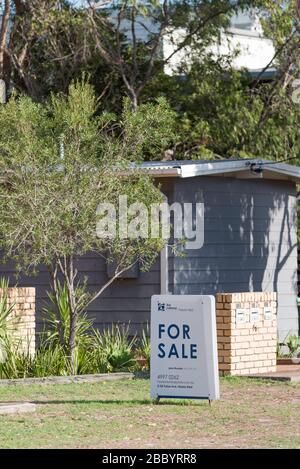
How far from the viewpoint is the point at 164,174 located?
16984 millimetres

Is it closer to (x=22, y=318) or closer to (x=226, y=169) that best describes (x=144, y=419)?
(x=22, y=318)

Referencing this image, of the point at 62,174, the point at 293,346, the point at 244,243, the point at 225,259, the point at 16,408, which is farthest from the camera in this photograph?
the point at 244,243

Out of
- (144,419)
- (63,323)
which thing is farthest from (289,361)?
(144,419)

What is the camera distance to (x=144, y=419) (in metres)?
11.2

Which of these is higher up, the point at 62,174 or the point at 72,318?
the point at 62,174

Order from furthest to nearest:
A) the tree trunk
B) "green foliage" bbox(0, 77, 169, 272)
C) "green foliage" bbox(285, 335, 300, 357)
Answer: "green foliage" bbox(285, 335, 300, 357) → the tree trunk → "green foliage" bbox(0, 77, 169, 272)

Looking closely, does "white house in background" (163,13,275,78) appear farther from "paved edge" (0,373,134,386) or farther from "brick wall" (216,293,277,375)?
"paved edge" (0,373,134,386)

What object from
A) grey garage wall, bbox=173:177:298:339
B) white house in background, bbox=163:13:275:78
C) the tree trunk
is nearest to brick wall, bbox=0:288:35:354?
the tree trunk

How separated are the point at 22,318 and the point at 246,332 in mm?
3158

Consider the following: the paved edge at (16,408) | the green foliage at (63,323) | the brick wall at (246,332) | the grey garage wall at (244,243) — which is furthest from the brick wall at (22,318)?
the paved edge at (16,408)

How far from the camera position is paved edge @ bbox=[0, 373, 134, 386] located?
14133 millimetres

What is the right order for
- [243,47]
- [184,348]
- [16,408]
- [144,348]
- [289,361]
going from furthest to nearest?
1. [243,47]
2. [289,361]
3. [144,348]
4. [184,348]
5. [16,408]

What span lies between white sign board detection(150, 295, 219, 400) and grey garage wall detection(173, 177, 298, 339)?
4.93 m

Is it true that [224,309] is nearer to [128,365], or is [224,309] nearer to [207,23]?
[128,365]
